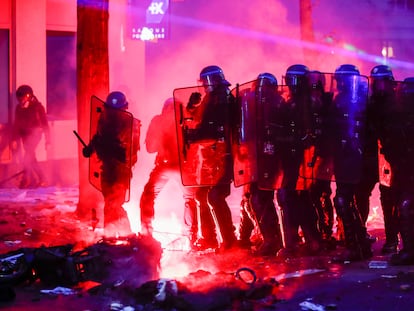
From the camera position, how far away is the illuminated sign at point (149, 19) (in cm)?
1875

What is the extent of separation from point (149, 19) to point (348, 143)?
38.5 feet

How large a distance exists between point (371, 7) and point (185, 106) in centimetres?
3986

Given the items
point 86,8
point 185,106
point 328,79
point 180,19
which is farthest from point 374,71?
point 180,19

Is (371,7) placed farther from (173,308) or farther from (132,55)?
(173,308)

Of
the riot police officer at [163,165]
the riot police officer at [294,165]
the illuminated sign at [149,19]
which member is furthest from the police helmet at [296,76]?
the illuminated sign at [149,19]

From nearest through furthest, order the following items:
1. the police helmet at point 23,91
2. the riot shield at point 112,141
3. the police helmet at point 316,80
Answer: the police helmet at point 316,80
the riot shield at point 112,141
the police helmet at point 23,91

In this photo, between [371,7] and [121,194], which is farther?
[371,7]

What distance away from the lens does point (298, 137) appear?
884 centimetres

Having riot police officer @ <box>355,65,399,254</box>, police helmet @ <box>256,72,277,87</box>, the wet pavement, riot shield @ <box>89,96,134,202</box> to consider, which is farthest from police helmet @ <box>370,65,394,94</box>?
riot shield @ <box>89,96,134,202</box>

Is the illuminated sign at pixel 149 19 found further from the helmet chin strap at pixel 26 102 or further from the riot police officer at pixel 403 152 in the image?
the riot police officer at pixel 403 152

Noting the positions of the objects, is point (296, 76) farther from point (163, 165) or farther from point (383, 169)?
point (163, 165)

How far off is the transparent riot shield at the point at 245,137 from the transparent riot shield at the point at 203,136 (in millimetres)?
105

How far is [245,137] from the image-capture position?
9062 mm

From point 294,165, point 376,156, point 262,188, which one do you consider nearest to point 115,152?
point 262,188
